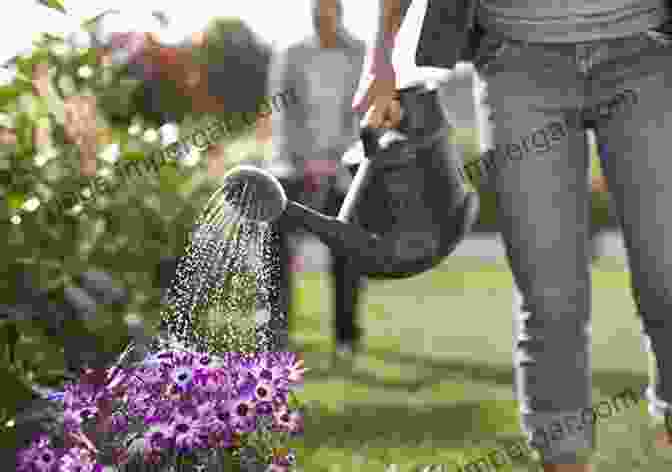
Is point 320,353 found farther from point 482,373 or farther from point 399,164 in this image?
point 399,164

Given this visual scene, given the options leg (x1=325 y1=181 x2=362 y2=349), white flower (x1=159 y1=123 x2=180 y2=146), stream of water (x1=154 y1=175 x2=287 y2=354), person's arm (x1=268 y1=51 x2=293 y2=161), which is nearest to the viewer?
stream of water (x1=154 y1=175 x2=287 y2=354)

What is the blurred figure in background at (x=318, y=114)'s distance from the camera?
17.0ft

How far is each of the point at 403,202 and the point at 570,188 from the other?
35 cm

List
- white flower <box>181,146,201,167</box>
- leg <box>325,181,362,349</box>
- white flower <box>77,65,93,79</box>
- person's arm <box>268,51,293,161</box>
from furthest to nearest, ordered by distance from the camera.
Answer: leg <box>325,181,362,349</box>
person's arm <box>268,51,293,161</box>
white flower <box>181,146,201,167</box>
white flower <box>77,65,93,79</box>

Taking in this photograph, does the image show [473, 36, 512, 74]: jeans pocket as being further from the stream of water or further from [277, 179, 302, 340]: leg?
[277, 179, 302, 340]: leg

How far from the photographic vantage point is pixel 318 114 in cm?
528

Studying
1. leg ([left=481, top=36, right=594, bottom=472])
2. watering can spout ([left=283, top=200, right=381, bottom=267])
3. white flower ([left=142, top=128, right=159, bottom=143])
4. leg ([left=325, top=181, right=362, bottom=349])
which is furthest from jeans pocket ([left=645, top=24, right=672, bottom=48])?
leg ([left=325, top=181, right=362, bottom=349])

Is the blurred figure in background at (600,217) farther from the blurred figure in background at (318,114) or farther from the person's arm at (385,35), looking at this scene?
the person's arm at (385,35)

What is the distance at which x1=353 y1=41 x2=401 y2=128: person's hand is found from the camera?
2381mm

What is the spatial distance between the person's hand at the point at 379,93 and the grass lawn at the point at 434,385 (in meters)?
1.10

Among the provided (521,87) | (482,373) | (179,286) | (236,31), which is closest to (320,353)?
(482,373)

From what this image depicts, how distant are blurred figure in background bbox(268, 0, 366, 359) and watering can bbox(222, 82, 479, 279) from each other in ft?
8.73

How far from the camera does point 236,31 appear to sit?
1357 inches

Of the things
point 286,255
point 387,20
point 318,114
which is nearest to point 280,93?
point 318,114
